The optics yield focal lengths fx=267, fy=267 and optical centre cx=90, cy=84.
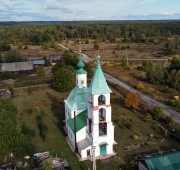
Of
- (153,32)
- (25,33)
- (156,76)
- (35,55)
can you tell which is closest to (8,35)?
(25,33)

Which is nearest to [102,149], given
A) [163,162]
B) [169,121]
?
[163,162]

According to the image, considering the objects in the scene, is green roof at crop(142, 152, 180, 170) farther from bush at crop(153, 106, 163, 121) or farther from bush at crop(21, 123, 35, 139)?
bush at crop(21, 123, 35, 139)

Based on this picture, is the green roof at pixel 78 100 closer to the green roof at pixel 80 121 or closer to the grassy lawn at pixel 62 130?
the green roof at pixel 80 121

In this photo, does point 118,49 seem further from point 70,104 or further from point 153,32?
point 70,104

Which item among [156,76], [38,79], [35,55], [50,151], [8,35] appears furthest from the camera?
[8,35]

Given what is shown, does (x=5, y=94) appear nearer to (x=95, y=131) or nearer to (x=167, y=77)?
(x=95, y=131)

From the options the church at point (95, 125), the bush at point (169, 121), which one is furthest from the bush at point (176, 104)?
the church at point (95, 125)
